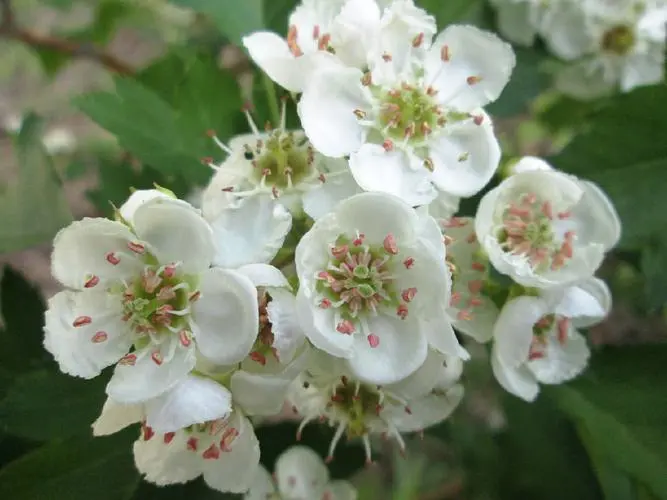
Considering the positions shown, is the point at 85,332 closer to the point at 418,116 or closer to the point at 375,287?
the point at 375,287

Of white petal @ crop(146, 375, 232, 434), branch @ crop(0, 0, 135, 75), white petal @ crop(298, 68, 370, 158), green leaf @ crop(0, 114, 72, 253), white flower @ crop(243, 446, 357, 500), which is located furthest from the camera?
branch @ crop(0, 0, 135, 75)

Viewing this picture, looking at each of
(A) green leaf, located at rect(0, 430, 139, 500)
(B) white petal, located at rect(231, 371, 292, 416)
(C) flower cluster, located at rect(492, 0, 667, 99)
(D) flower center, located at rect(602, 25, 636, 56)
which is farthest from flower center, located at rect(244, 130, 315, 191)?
(D) flower center, located at rect(602, 25, 636, 56)

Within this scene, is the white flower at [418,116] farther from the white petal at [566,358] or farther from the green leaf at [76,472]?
the green leaf at [76,472]

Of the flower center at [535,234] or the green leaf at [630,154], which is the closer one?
the flower center at [535,234]

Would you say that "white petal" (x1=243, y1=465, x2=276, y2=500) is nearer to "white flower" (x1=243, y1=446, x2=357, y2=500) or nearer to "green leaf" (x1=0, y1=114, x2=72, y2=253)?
"white flower" (x1=243, y1=446, x2=357, y2=500)

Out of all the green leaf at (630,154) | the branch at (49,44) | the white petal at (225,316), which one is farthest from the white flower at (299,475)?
the branch at (49,44)

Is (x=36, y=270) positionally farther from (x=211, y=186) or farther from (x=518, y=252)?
(x=518, y=252)
